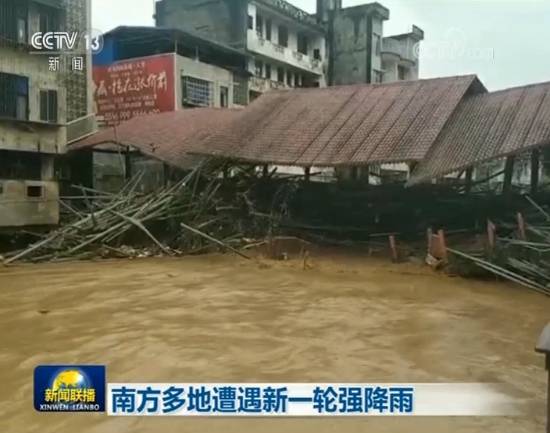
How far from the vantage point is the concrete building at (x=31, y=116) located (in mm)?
12312

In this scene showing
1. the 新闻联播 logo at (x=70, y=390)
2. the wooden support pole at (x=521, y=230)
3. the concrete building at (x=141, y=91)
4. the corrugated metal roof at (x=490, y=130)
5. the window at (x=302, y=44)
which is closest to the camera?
the 新闻联播 logo at (x=70, y=390)

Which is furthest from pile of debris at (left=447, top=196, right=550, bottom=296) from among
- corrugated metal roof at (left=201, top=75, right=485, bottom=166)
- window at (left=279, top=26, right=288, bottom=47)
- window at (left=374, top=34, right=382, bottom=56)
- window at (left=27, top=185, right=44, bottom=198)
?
window at (left=374, top=34, right=382, bottom=56)

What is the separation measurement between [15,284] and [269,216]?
5717mm

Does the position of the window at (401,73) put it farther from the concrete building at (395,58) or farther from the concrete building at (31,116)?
the concrete building at (31,116)

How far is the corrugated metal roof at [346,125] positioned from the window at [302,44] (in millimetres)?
17071

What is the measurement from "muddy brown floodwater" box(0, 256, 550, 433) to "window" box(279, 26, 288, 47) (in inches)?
881

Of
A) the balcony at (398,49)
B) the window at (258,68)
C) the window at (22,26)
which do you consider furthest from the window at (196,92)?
the balcony at (398,49)

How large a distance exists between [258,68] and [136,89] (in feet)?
35.8

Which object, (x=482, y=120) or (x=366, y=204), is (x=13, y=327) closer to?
(x=366, y=204)

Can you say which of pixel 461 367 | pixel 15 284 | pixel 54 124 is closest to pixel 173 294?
pixel 15 284

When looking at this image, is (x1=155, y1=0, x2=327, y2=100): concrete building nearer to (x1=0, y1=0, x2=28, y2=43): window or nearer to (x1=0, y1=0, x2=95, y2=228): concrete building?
(x1=0, y1=0, x2=95, y2=228): concrete building

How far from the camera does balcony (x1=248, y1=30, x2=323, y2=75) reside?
26.7m

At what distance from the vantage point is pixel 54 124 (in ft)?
49.1

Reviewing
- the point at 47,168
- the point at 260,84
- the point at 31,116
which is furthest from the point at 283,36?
the point at 31,116
